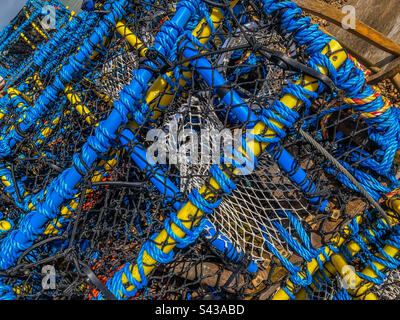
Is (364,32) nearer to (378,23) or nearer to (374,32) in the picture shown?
(374,32)

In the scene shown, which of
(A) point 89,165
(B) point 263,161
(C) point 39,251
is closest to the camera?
(A) point 89,165

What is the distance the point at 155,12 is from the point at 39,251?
1739 millimetres

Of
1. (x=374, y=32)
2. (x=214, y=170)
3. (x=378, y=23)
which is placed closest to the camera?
(x=214, y=170)

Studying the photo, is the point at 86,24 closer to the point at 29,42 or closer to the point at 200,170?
the point at 200,170

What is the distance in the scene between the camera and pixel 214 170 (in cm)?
115

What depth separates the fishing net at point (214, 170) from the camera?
45.7 inches

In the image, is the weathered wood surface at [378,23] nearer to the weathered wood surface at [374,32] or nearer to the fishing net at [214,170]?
the weathered wood surface at [374,32]

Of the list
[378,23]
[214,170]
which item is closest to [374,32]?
[378,23]

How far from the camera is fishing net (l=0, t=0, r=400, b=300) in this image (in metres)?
1.16

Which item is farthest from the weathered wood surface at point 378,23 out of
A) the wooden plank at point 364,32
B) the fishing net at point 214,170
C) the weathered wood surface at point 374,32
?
the fishing net at point 214,170

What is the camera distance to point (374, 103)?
1.22 m

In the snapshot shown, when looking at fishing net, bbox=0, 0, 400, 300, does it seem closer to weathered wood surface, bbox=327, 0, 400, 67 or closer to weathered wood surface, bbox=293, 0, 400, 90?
weathered wood surface, bbox=293, 0, 400, 90

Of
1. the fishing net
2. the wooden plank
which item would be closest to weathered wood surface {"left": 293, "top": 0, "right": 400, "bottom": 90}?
the wooden plank
